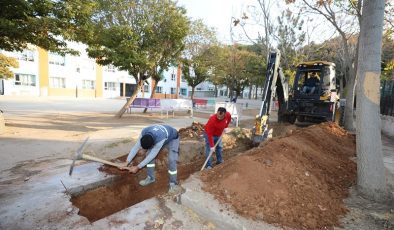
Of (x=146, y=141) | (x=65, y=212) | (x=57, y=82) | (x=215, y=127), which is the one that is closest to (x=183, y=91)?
(x=57, y=82)

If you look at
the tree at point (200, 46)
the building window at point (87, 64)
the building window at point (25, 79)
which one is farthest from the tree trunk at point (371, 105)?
the building window at point (87, 64)

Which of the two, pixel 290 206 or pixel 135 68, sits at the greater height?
pixel 135 68

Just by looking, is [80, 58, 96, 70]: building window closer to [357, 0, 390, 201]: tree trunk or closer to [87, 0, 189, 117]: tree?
[87, 0, 189, 117]: tree

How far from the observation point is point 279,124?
1234 centimetres

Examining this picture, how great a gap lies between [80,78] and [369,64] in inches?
1441

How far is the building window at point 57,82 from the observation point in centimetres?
3331

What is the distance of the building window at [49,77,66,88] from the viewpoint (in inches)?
1311

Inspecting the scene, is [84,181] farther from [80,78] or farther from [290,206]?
[80,78]

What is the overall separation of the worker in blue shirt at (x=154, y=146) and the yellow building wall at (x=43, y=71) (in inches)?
1285

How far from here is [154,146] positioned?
4.48 metres

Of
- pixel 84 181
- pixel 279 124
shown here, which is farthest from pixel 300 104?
pixel 84 181

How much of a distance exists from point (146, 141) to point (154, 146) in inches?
10.6

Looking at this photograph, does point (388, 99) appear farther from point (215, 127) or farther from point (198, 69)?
point (198, 69)

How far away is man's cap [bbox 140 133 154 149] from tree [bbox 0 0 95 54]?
21.6ft
